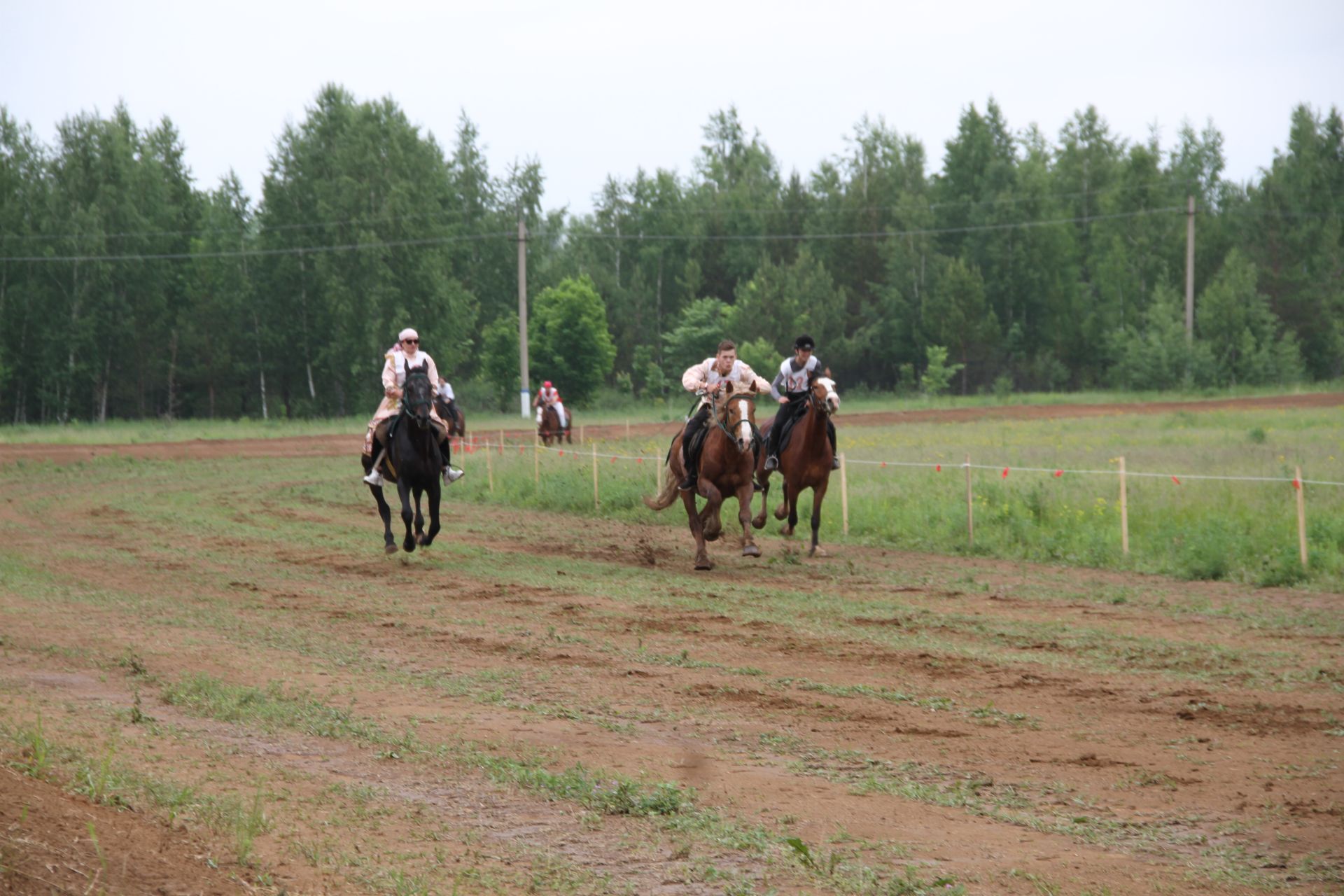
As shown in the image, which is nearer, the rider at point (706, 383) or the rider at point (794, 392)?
the rider at point (706, 383)

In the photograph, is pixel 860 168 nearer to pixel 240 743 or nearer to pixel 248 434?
pixel 248 434

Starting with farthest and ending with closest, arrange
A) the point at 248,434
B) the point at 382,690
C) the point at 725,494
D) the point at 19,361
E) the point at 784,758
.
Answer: the point at 19,361
the point at 248,434
the point at 725,494
the point at 382,690
the point at 784,758

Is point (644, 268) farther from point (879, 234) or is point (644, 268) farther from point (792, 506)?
point (792, 506)

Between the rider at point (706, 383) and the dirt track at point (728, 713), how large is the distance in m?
1.29

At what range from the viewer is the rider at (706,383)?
16062 millimetres

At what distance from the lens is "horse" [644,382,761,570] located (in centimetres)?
1553

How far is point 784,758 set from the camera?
24.3 feet

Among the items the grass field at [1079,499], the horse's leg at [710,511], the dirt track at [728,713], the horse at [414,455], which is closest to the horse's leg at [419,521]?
the horse at [414,455]

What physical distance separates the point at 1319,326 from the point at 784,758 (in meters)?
76.3

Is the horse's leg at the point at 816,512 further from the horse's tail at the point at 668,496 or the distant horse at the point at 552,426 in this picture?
the distant horse at the point at 552,426

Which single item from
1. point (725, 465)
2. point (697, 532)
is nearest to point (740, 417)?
point (725, 465)

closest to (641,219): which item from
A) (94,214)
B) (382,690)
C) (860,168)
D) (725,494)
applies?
(860,168)

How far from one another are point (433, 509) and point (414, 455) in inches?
38.1

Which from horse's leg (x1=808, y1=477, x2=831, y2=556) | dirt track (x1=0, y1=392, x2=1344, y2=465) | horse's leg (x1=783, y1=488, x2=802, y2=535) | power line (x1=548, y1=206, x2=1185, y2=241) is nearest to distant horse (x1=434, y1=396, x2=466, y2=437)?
horse's leg (x1=783, y1=488, x2=802, y2=535)
